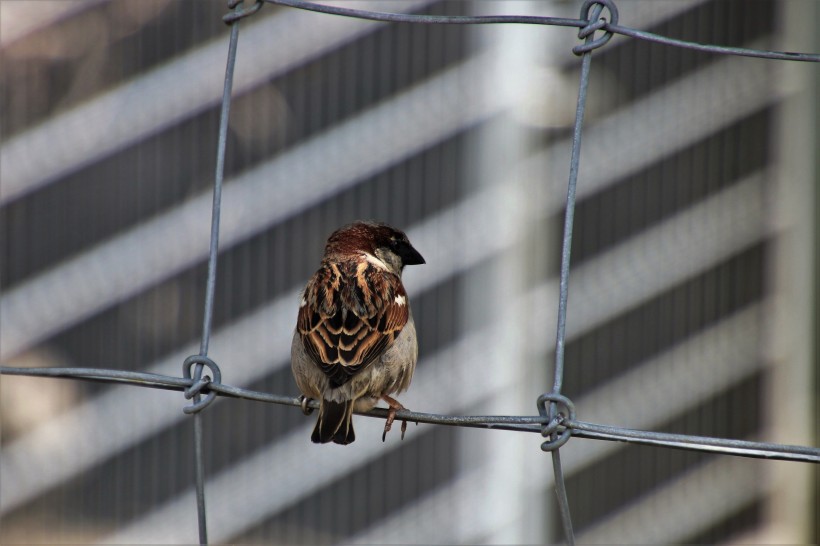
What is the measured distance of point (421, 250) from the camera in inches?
205

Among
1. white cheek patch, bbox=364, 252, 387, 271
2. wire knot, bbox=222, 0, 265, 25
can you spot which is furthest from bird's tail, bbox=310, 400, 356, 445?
wire knot, bbox=222, 0, 265, 25

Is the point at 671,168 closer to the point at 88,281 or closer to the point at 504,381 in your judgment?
the point at 504,381

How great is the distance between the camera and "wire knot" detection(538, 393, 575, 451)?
1.76 meters

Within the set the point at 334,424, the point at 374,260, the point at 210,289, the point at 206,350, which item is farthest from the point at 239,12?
the point at 374,260

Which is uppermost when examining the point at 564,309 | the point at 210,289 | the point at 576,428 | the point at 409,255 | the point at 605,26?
Result: the point at 409,255

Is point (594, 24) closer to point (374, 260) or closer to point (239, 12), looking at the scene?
point (239, 12)

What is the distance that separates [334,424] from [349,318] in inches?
11.5

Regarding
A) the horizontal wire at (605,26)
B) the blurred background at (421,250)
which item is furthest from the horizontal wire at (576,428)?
the blurred background at (421,250)

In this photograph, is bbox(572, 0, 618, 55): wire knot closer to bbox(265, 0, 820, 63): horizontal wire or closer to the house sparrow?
bbox(265, 0, 820, 63): horizontal wire

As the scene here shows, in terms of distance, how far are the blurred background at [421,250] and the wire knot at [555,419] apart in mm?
3353

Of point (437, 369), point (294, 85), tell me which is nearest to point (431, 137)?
point (294, 85)

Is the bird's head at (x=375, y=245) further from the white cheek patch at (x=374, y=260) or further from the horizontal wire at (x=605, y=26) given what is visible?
the horizontal wire at (x=605, y=26)

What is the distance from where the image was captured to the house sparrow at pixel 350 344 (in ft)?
8.25

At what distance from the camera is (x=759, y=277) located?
5578mm
